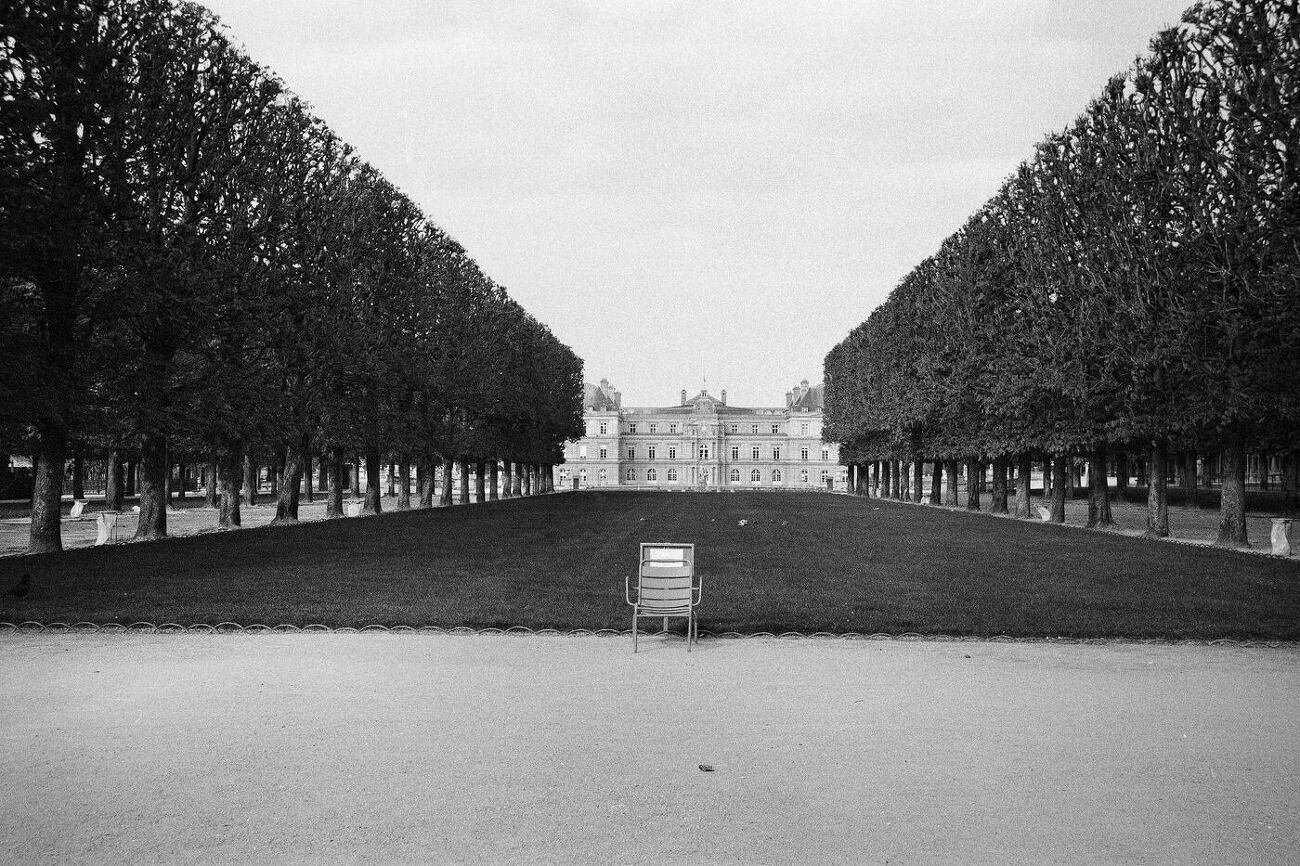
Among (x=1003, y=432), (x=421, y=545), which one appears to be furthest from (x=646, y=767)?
(x=1003, y=432)

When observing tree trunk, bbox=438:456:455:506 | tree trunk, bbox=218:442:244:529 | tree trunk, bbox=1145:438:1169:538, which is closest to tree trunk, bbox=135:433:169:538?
tree trunk, bbox=218:442:244:529

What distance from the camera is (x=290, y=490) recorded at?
27.6 m

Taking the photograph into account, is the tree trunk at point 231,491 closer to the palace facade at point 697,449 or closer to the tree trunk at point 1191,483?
the tree trunk at point 1191,483

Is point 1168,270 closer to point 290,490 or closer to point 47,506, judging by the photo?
point 47,506

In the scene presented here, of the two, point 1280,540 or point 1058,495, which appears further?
point 1058,495

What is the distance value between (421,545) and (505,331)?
28.2 metres

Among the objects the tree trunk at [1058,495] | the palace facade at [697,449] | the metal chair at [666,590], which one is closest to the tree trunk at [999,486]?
the tree trunk at [1058,495]

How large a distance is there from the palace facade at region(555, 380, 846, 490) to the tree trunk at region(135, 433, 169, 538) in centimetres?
9001

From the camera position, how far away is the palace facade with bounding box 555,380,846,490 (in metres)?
112

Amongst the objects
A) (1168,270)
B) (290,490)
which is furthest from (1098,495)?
(290,490)

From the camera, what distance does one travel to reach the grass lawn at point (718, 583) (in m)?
10.3

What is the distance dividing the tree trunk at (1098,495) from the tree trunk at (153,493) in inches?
921

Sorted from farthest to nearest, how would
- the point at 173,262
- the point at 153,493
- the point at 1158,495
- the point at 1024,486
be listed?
the point at 1024,486, the point at 1158,495, the point at 153,493, the point at 173,262

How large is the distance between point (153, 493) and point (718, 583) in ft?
44.6
